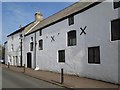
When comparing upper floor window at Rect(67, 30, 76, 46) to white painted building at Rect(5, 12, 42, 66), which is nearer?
upper floor window at Rect(67, 30, 76, 46)

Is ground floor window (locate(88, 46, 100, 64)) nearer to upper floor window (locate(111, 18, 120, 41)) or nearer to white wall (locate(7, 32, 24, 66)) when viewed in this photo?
upper floor window (locate(111, 18, 120, 41))

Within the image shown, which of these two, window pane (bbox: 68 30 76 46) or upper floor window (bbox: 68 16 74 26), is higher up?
upper floor window (bbox: 68 16 74 26)

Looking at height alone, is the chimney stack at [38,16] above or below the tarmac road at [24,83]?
above

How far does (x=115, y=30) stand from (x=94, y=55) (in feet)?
10.6

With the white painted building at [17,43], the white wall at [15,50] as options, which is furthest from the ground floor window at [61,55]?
the white wall at [15,50]

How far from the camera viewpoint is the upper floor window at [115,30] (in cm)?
1580

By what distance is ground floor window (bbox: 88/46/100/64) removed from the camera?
59.2ft

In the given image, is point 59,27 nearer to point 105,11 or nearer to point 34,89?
point 105,11

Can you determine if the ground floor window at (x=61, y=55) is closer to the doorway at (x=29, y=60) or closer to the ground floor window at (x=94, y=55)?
the ground floor window at (x=94, y=55)

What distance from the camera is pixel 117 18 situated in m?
15.7

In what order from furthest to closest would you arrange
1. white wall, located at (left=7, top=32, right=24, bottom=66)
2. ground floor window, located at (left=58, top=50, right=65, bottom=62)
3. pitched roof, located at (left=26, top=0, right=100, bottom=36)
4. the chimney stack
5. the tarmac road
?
the chimney stack → white wall, located at (left=7, top=32, right=24, bottom=66) → ground floor window, located at (left=58, top=50, right=65, bottom=62) → pitched roof, located at (left=26, top=0, right=100, bottom=36) → the tarmac road

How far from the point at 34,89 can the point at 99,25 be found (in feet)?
24.5

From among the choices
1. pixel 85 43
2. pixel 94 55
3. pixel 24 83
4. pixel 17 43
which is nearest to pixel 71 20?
pixel 85 43

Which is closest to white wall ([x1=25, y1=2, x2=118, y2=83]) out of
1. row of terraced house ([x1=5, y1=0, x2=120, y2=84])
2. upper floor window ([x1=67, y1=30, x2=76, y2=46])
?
row of terraced house ([x1=5, y1=0, x2=120, y2=84])
